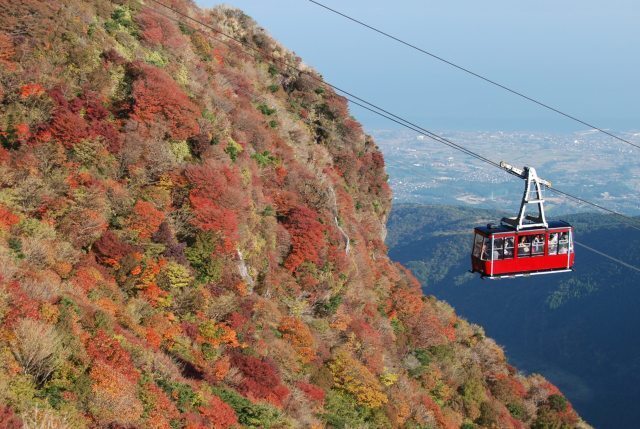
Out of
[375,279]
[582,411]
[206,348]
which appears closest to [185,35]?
[375,279]

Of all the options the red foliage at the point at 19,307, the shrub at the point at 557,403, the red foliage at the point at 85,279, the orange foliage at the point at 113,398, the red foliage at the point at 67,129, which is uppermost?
the red foliage at the point at 67,129

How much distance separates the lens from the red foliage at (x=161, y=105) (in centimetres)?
3169

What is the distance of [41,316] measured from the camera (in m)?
20.0

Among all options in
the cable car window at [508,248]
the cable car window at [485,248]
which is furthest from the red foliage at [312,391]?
the cable car window at [508,248]

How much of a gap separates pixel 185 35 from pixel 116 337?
26.0 meters

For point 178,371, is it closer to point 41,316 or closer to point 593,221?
point 41,316

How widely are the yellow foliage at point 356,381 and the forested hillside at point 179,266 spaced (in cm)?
9

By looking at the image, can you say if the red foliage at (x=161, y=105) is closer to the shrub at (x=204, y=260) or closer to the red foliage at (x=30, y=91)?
the red foliage at (x=30, y=91)

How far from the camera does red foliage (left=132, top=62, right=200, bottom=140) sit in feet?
104

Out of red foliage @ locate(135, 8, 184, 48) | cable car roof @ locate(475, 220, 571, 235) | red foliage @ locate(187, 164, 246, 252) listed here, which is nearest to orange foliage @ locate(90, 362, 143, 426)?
red foliage @ locate(187, 164, 246, 252)

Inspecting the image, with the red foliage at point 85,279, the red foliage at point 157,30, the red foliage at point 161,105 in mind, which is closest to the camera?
the red foliage at point 85,279

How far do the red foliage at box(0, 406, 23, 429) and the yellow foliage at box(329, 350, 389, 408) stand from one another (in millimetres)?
17711

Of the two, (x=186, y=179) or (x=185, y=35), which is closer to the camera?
(x=186, y=179)

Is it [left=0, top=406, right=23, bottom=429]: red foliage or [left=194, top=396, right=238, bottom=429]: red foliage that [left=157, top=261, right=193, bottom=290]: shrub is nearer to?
[left=194, top=396, right=238, bottom=429]: red foliage
